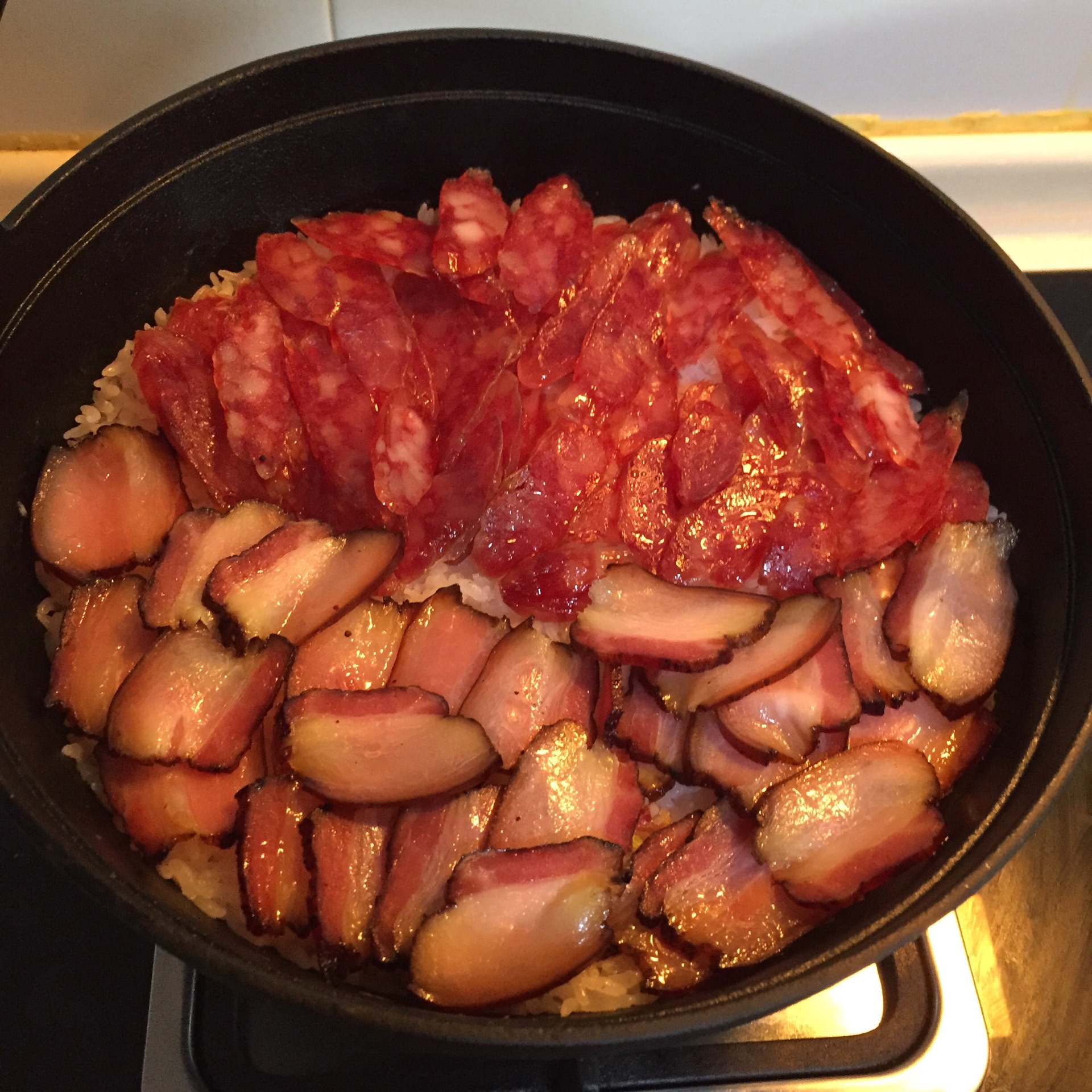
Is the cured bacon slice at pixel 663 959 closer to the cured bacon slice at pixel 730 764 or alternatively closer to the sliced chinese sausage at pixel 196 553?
the cured bacon slice at pixel 730 764

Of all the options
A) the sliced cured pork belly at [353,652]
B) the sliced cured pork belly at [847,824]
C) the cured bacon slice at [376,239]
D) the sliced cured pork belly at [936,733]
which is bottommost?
the sliced cured pork belly at [847,824]

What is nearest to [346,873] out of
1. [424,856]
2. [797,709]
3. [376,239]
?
[424,856]

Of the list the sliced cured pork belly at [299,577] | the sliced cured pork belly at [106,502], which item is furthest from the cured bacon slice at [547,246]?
the sliced cured pork belly at [106,502]

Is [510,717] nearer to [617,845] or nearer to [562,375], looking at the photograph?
[617,845]

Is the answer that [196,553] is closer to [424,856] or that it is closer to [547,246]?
[424,856]

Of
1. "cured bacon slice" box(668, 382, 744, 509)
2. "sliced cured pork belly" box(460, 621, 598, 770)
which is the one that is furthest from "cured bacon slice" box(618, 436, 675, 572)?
"sliced cured pork belly" box(460, 621, 598, 770)

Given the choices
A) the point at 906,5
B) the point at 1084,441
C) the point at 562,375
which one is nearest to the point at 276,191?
the point at 562,375

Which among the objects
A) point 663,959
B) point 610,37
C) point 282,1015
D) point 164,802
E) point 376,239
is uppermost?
point 610,37
